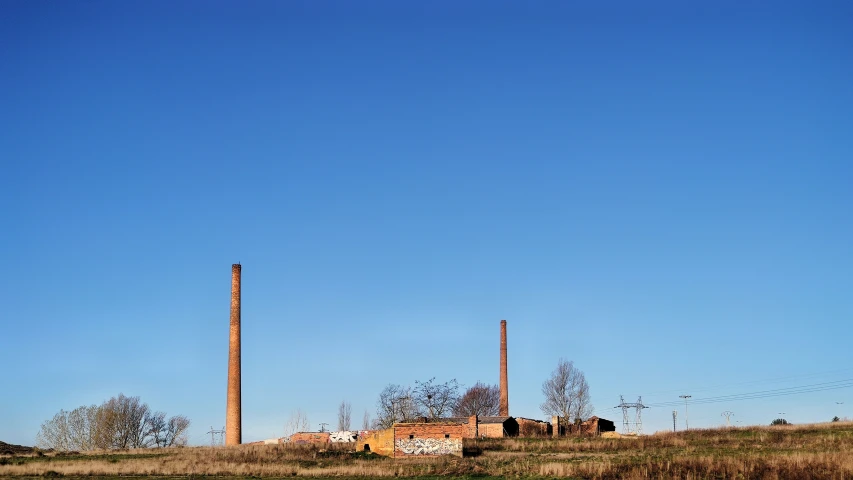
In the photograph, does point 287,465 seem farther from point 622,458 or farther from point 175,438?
point 175,438

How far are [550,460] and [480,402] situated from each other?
249 ft

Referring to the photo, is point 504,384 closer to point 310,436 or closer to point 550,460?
point 310,436

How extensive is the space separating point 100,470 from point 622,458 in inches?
1028

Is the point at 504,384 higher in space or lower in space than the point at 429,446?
higher

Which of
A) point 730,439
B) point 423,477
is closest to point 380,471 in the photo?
point 423,477

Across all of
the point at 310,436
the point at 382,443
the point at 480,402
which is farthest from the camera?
the point at 480,402

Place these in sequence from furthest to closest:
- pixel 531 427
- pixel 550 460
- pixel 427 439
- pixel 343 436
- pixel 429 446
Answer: pixel 531 427 → pixel 343 436 → pixel 427 439 → pixel 429 446 → pixel 550 460

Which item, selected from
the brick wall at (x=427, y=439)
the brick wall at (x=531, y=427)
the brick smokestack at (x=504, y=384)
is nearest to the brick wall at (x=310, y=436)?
the brick smokestack at (x=504, y=384)

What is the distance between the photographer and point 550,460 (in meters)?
45.5

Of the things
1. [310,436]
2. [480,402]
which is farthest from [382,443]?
[480,402]

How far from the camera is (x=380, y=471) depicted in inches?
1543

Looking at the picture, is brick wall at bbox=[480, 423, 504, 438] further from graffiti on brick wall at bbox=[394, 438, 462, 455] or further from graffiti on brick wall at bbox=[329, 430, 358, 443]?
graffiti on brick wall at bbox=[394, 438, 462, 455]

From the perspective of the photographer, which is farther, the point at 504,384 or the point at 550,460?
the point at 504,384

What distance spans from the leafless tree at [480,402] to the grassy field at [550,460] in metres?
60.0
